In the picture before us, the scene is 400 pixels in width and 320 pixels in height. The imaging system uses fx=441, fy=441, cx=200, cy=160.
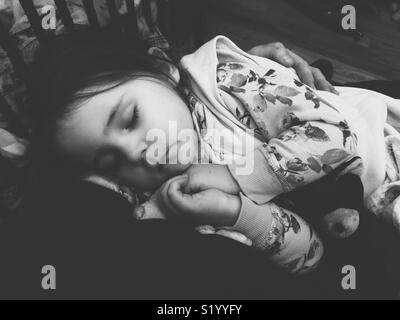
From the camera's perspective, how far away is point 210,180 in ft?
1.67

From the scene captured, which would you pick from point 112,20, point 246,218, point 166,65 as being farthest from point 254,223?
point 112,20

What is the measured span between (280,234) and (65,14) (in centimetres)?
38

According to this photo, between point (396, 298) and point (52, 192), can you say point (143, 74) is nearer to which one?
point (52, 192)

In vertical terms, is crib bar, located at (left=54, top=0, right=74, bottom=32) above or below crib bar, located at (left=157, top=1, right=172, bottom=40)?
above

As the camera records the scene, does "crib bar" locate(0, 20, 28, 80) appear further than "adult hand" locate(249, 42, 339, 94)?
No

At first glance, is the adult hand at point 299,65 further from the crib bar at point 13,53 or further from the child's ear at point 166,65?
the crib bar at point 13,53

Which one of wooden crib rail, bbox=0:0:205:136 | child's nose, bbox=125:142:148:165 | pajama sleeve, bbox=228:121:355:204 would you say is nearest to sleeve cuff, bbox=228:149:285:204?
pajama sleeve, bbox=228:121:355:204

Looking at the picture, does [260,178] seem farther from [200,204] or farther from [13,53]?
[13,53]

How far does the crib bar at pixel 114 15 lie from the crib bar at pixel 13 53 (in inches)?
5.2

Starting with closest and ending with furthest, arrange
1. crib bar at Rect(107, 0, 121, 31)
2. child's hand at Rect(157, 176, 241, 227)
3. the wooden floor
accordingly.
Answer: child's hand at Rect(157, 176, 241, 227)
crib bar at Rect(107, 0, 121, 31)
the wooden floor

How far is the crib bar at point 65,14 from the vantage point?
547 mm

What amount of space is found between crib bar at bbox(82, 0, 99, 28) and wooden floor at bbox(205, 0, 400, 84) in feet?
0.70

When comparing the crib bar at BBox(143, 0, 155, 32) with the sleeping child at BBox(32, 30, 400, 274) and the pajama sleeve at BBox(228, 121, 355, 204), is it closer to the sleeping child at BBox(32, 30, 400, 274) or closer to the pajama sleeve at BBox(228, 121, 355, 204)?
the sleeping child at BBox(32, 30, 400, 274)

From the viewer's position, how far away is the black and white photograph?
1.64 feet
